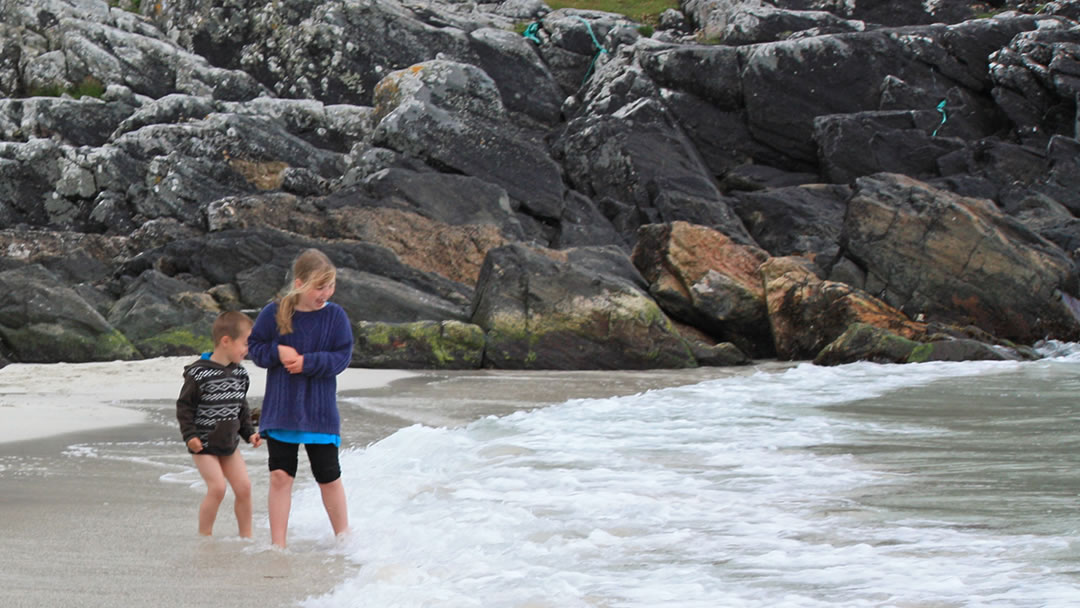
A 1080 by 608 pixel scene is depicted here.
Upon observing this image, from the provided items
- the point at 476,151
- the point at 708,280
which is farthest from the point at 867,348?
the point at 476,151

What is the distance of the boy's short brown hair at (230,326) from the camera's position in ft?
15.9

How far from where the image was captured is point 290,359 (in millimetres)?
4617

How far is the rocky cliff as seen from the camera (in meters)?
15.7

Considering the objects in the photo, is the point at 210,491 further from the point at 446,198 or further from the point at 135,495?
the point at 446,198

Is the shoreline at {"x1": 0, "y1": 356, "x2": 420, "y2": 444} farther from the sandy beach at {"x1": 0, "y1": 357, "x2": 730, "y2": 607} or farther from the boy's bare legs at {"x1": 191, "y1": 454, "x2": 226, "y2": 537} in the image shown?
the boy's bare legs at {"x1": 191, "y1": 454, "x2": 226, "y2": 537}

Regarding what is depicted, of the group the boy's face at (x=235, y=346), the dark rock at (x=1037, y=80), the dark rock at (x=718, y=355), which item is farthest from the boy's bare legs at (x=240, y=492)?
the dark rock at (x=1037, y=80)

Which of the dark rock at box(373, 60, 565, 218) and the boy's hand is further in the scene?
the dark rock at box(373, 60, 565, 218)

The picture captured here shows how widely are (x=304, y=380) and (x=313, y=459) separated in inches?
15.1

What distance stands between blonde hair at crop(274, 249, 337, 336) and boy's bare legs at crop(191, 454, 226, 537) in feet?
2.19

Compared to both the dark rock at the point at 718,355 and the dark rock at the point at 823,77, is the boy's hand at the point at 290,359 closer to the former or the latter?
the dark rock at the point at 718,355

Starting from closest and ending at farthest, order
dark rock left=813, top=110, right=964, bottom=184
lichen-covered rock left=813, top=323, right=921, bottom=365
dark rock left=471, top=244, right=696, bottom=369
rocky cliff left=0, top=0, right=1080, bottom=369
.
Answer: dark rock left=471, top=244, right=696, bottom=369, rocky cliff left=0, top=0, right=1080, bottom=369, lichen-covered rock left=813, top=323, right=921, bottom=365, dark rock left=813, top=110, right=964, bottom=184

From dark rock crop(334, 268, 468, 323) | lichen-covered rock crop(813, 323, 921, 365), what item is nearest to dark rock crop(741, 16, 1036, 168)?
lichen-covered rock crop(813, 323, 921, 365)

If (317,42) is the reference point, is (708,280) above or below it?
below

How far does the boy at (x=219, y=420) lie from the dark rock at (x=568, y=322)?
10.00 meters
